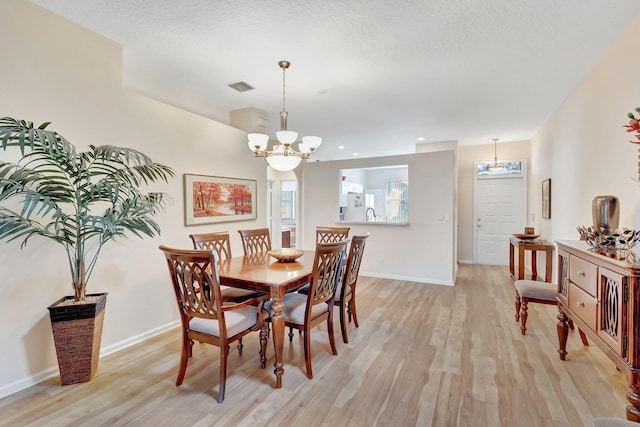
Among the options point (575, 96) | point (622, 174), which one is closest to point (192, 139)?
point (622, 174)

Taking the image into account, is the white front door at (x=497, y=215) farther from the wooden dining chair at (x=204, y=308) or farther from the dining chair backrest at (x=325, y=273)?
the wooden dining chair at (x=204, y=308)

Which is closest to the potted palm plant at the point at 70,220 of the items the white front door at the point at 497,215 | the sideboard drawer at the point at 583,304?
the sideboard drawer at the point at 583,304

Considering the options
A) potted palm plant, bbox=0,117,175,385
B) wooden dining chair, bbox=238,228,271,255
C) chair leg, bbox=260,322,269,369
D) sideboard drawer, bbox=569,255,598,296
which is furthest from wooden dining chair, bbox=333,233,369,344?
potted palm plant, bbox=0,117,175,385

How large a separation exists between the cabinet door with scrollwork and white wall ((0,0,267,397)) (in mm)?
3552

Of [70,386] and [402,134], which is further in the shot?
[402,134]

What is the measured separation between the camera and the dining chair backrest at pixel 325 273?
219cm

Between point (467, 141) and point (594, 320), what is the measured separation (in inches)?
199

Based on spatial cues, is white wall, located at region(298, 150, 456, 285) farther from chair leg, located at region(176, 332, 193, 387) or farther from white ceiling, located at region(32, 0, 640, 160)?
chair leg, located at region(176, 332, 193, 387)

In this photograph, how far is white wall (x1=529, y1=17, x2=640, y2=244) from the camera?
2.28 meters

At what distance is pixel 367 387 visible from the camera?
83.3 inches

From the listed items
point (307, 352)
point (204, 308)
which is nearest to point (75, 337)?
point (204, 308)

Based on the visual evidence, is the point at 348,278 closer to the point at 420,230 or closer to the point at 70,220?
the point at 70,220

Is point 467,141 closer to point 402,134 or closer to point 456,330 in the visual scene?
point 402,134

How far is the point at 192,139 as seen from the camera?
3.39 meters
